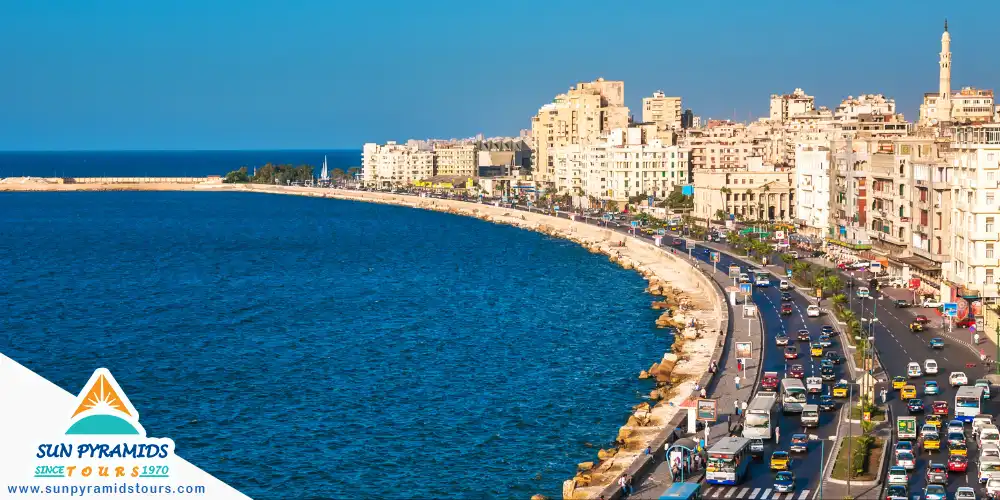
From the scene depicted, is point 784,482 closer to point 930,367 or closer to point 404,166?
point 930,367

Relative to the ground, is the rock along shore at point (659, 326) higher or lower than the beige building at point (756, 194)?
lower

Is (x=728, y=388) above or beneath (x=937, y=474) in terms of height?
above

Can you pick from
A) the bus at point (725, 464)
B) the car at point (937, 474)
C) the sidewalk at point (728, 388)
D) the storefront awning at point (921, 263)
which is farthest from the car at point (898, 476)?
the storefront awning at point (921, 263)

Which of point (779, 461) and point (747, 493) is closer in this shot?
point (747, 493)

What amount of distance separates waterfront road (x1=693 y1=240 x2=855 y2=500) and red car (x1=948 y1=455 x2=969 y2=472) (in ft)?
9.61

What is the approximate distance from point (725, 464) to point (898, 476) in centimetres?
393

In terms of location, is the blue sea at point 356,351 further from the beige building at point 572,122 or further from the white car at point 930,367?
the beige building at point 572,122

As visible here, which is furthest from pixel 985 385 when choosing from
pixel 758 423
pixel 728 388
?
pixel 758 423

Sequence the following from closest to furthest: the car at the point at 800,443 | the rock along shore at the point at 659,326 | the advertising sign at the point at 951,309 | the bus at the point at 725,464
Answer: the bus at the point at 725,464 < the car at the point at 800,443 < the rock along shore at the point at 659,326 < the advertising sign at the point at 951,309

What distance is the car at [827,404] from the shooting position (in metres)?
A: 36.1

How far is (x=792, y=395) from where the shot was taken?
119ft

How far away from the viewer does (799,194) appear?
286 ft

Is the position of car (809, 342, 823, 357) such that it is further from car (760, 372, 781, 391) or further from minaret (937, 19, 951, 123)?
minaret (937, 19, 951, 123)

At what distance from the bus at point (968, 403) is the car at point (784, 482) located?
8.22 m
